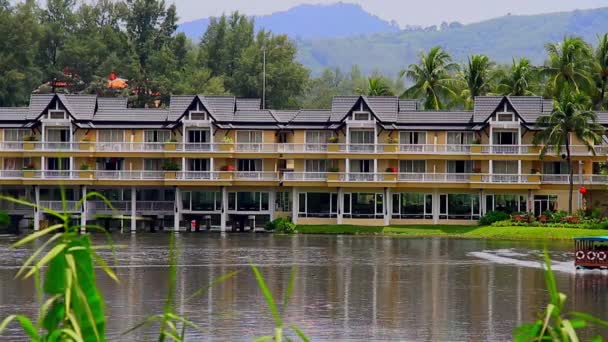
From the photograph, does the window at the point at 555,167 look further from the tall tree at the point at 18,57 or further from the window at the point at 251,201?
the tall tree at the point at 18,57

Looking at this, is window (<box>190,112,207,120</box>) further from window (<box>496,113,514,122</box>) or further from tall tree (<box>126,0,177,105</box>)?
tall tree (<box>126,0,177,105</box>)

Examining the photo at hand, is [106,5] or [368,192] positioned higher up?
[106,5]

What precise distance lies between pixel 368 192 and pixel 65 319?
62851mm

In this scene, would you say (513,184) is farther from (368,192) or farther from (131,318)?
(131,318)

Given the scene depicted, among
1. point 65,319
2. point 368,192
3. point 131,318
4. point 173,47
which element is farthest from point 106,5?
point 65,319

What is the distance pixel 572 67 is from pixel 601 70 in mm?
2862

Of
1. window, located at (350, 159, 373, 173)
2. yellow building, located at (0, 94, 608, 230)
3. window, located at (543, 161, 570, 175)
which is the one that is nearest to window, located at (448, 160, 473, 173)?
yellow building, located at (0, 94, 608, 230)

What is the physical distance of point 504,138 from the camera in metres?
68.7

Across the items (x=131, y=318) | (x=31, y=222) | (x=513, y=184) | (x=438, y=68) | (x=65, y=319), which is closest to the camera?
(x=65, y=319)

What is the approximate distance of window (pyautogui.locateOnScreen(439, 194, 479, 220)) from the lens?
228 feet

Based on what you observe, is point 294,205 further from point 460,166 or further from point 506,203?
point 506,203

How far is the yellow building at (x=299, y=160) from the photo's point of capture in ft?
224

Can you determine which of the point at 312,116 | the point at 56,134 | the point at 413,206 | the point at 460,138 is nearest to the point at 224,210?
the point at 312,116

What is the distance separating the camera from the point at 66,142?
69438 mm
